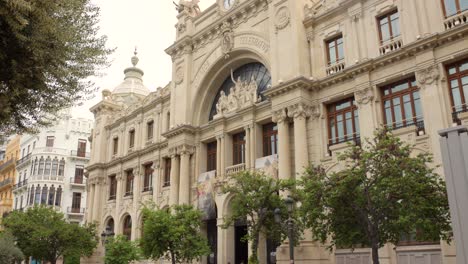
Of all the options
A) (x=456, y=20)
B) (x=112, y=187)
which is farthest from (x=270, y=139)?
(x=112, y=187)

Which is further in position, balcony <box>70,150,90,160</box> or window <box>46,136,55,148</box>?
balcony <box>70,150,90,160</box>

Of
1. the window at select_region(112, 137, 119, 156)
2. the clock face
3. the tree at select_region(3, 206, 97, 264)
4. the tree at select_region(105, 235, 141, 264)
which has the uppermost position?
the clock face

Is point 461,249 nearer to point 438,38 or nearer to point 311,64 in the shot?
point 438,38

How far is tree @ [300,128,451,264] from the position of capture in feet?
45.9

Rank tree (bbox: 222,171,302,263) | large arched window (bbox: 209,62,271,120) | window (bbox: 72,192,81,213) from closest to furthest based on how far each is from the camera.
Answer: tree (bbox: 222,171,302,263) → large arched window (bbox: 209,62,271,120) → window (bbox: 72,192,81,213)

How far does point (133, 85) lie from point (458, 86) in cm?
3803

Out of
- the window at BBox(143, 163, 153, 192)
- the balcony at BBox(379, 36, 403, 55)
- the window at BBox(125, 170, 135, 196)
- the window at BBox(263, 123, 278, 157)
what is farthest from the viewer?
the window at BBox(125, 170, 135, 196)

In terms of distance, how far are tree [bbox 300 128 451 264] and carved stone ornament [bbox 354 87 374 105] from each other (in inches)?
221

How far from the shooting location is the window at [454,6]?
62.3ft

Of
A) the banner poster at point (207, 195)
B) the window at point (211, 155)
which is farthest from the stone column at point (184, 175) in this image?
the window at point (211, 155)

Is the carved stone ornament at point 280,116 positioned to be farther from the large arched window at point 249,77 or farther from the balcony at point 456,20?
the balcony at point 456,20

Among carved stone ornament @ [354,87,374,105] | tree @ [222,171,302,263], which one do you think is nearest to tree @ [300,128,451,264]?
tree @ [222,171,302,263]

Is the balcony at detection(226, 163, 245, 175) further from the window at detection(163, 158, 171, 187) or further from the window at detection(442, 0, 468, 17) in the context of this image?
the window at detection(442, 0, 468, 17)

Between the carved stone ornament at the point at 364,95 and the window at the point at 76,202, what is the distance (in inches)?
1621
